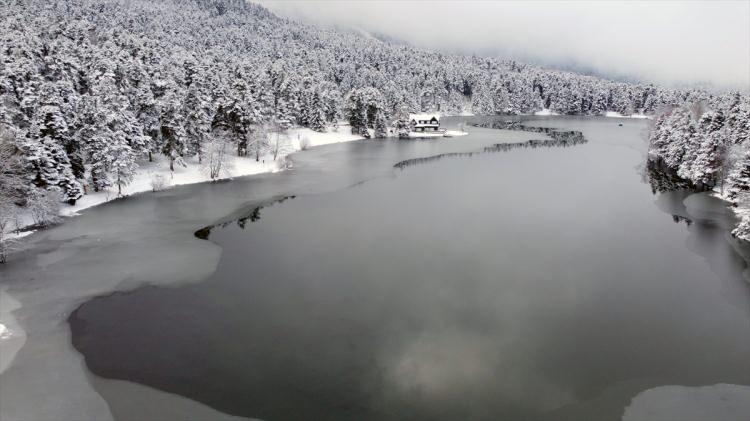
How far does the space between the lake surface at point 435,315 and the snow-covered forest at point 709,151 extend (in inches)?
421

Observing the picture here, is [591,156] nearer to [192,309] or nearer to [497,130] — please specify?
[497,130]

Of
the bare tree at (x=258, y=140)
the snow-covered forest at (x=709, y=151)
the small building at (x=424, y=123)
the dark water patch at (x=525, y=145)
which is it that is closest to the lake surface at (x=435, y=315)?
the snow-covered forest at (x=709, y=151)

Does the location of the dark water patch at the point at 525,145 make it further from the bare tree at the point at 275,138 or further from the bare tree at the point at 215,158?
the bare tree at the point at 215,158

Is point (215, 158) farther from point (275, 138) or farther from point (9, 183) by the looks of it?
point (275, 138)

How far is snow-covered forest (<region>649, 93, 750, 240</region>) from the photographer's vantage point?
5439cm

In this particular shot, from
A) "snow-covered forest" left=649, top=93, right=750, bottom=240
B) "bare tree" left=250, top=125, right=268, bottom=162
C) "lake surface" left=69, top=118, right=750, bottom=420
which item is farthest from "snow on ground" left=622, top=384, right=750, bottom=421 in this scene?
"bare tree" left=250, top=125, right=268, bottom=162

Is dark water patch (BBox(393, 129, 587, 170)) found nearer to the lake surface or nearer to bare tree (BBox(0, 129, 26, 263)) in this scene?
the lake surface

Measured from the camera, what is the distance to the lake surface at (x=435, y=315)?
19.9m

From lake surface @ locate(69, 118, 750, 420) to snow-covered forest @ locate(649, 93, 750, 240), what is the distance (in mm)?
10689

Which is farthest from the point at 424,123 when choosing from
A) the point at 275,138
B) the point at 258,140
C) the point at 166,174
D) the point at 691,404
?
the point at 691,404

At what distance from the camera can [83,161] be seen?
158 feet

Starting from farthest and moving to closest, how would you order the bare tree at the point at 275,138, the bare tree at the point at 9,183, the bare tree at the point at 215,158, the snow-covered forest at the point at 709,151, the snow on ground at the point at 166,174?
the bare tree at the point at 275,138 < the bare tree at the point at 215,158 < the snow-covered forest at the point at 709,151 < the snow on ground at the point at 166,174 < the bare tree at the point at 9,183

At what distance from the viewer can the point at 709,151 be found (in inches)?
2422

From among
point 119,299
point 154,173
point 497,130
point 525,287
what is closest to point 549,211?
point 525,287
